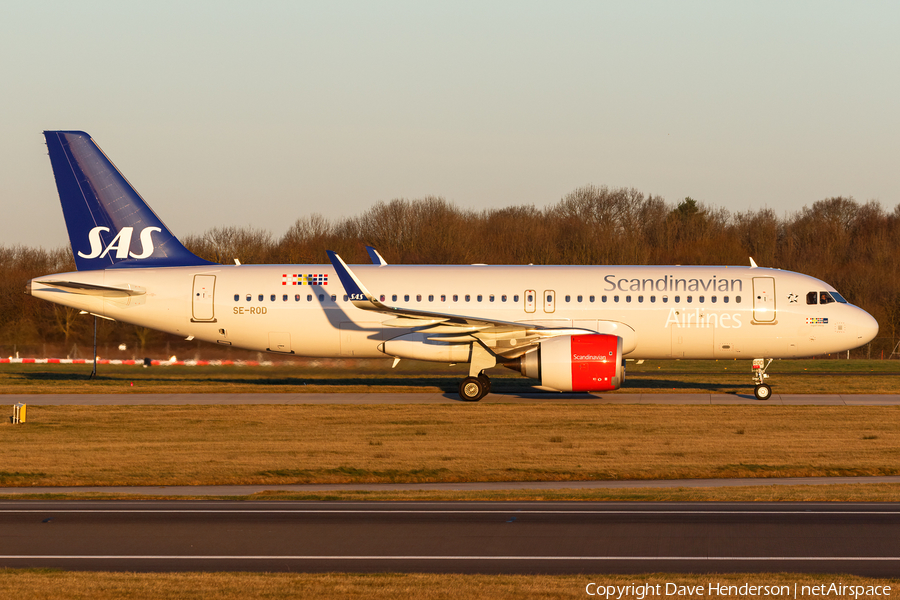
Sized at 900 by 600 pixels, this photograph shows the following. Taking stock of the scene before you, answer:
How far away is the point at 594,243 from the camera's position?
239 ft

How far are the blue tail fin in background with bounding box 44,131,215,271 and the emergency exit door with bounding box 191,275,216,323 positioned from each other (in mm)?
1670

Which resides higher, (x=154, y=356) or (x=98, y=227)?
(x=98, y=227)

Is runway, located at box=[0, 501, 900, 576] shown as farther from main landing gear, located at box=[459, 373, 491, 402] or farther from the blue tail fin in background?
the blue tail fin in background

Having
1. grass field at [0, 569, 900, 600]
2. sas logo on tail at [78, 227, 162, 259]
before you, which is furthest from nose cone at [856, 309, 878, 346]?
sas logo on tail at [78, 227, 162, 259]

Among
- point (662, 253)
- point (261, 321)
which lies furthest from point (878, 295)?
point (261, 321)

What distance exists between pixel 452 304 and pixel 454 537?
17.6 m

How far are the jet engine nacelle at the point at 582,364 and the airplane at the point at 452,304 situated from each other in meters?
1.94

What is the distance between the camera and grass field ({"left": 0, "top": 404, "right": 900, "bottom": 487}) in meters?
17.5

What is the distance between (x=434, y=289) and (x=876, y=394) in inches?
617

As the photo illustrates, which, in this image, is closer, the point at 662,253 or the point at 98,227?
the point at 98,227

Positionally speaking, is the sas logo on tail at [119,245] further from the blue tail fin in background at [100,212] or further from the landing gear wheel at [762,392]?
the landing gear wheel at [762,392]

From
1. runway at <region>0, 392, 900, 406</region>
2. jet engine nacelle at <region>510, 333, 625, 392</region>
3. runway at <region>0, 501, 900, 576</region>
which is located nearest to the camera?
runway at <region>0, 501, 900, 576</region>

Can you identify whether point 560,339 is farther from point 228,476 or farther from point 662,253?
point 662,253

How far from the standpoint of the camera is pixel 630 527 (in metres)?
12.1
